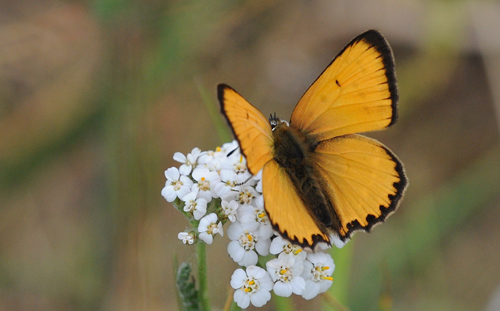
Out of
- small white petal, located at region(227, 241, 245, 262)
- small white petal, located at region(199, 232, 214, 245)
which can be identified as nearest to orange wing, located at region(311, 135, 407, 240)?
small white petal, located at region(227, 241, 245, 262)

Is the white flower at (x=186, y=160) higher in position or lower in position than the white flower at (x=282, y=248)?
higher

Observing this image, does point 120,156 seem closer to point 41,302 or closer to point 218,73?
point 41,302

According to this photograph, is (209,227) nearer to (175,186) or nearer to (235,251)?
(235,251)

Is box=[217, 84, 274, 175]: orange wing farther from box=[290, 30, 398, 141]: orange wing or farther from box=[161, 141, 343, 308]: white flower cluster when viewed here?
box=[290, 30, 398, 141]: orange wing

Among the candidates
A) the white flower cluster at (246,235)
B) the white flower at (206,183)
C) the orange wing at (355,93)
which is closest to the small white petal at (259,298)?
the white flower cluster at (246,235)

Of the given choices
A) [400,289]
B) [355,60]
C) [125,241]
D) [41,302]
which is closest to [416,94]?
[400,289]

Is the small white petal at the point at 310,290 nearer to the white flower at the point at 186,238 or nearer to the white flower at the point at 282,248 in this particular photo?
the white flower at the point at 282,248
